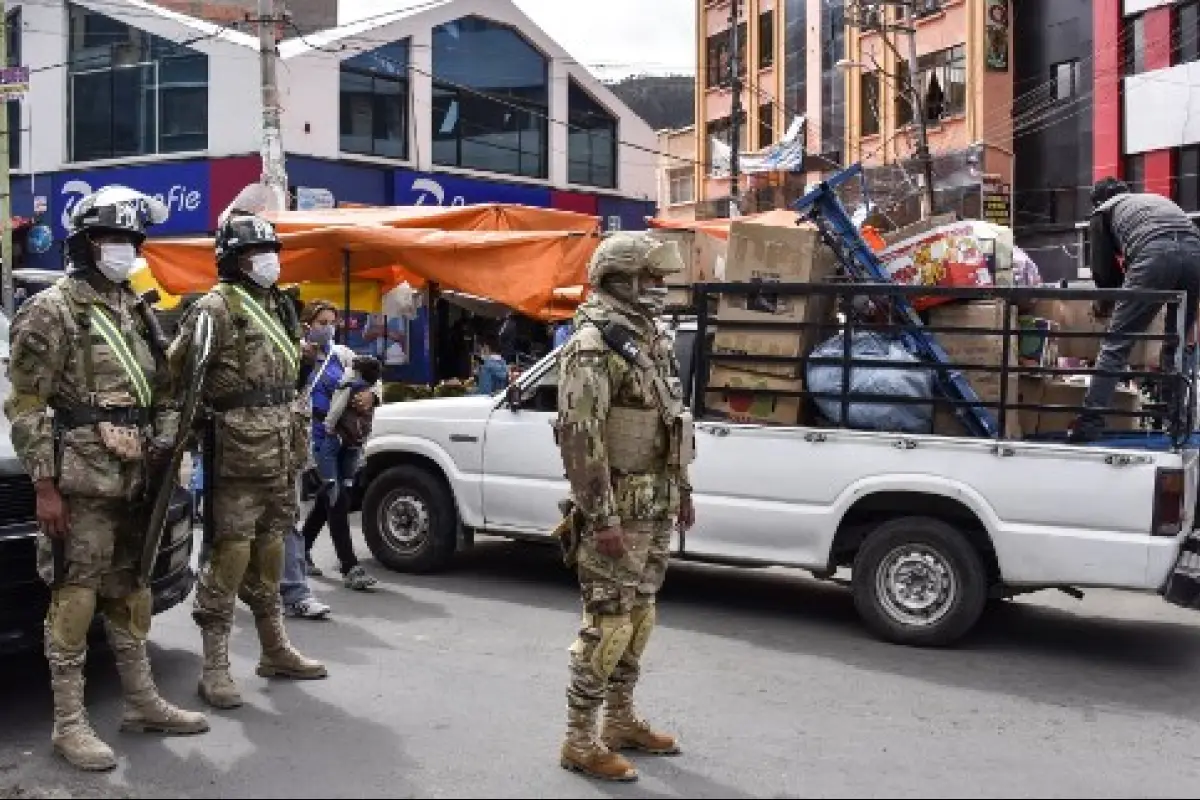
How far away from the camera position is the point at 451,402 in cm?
828

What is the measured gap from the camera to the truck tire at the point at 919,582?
6.54 meters

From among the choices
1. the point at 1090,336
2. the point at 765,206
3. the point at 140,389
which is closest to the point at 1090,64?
the point at 765,206

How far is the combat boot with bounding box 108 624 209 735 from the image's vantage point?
16.0ft

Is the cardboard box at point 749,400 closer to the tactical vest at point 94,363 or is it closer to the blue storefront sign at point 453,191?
the tactical vest at point 94,363

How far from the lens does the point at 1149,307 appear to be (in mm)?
6488

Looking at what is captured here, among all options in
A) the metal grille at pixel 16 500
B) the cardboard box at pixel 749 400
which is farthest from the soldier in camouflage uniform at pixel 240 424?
the cardboard box at pixel 749 400

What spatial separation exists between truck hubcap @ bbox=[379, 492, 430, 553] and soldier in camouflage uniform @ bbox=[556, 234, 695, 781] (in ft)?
12.5

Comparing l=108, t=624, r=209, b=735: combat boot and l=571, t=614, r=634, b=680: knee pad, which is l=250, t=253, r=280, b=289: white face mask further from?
l=571, t=614, r=634, b=680: knee pad

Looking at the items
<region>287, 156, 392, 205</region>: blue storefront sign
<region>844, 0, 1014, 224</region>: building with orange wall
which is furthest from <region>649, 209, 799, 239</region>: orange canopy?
<region>844, 0, 1014, 224</region>: building with orange wall

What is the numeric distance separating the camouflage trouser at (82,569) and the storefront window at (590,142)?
27.7 meters

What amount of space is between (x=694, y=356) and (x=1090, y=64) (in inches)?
1073

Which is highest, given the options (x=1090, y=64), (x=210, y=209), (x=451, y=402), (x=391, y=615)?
(x=1090, y=64)

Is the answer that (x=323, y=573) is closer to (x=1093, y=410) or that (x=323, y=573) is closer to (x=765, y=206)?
(x=1093, y=410)

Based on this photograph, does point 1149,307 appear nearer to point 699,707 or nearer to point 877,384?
point 877,384
